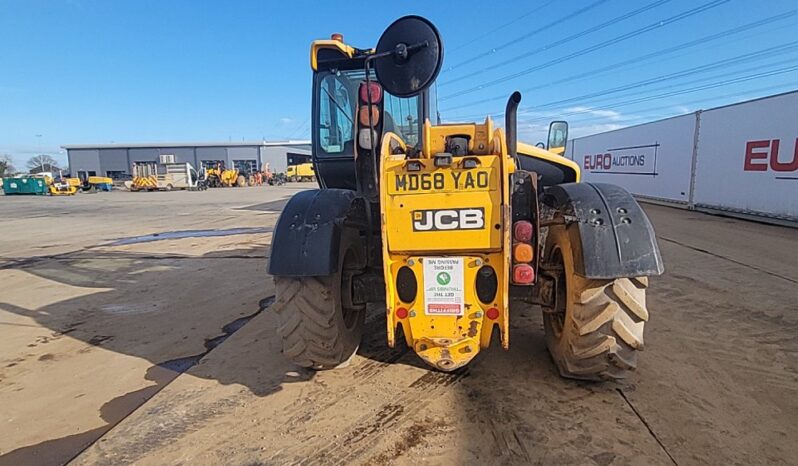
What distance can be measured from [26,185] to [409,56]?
45113 millimetres

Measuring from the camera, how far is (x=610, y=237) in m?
2.74

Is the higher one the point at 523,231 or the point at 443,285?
Result: the point at 523,231

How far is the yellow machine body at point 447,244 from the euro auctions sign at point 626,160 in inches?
661

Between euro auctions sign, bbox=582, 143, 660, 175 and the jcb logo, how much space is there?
1685 centimetres

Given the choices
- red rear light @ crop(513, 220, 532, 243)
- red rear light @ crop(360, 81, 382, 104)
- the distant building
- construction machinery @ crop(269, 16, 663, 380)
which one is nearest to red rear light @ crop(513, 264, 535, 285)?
construction machinery @ crop(269, 16, 663, 380)

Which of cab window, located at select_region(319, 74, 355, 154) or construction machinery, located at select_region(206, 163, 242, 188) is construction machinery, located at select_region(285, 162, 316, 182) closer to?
construction machinery, located at select_region(206, 163, 242, 188)

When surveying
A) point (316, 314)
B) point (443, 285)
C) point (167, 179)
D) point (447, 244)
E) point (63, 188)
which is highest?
point (167, 179)

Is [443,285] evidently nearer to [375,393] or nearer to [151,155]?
[375,393]

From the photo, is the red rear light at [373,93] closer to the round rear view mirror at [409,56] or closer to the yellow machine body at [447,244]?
the round rear view mirror at [409,56]

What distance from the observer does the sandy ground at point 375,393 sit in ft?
8.16

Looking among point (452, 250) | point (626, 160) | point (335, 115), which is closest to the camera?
point (452, 250)

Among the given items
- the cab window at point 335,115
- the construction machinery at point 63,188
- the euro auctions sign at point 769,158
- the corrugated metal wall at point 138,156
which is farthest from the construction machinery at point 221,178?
the cab window at point 335,115

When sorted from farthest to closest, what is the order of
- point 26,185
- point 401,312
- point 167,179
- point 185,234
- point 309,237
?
point 167,179 → point 26,185 → point 185,234 → point 309,237 → point 401,312

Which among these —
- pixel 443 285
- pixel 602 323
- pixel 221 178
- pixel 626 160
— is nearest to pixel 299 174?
pixel 221 178
